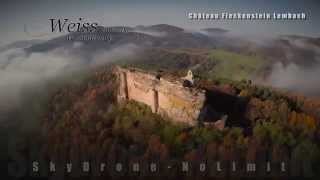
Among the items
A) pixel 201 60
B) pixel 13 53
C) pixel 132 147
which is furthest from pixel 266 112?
pixel 13 53

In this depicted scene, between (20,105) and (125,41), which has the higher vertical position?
(125,41)

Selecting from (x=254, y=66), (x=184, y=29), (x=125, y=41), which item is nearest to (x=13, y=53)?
(x=125, y=41)

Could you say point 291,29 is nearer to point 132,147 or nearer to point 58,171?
point 132,147

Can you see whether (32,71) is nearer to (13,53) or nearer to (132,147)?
(13,53)

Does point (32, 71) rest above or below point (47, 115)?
above

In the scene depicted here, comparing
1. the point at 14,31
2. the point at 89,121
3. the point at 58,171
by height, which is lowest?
the point at 58,171

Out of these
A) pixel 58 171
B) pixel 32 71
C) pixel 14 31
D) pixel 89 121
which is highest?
pixel 14 31
